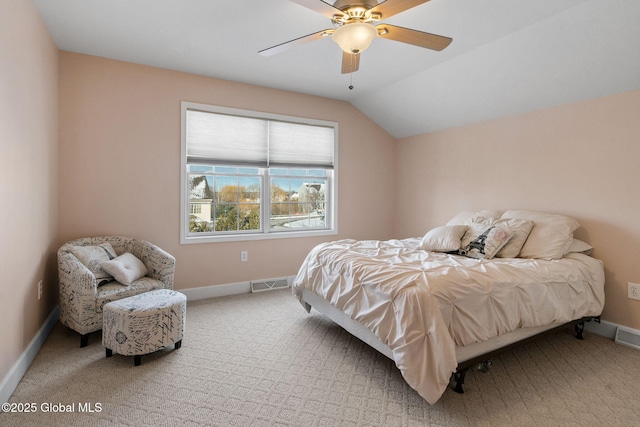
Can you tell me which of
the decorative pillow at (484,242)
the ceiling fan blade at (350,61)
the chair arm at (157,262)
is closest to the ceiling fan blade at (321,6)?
the ceiling fan blade at (350,61)

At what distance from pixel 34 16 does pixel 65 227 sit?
181 cm

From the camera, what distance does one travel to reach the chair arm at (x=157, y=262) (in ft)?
9.89

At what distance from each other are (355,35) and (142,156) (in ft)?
8.77

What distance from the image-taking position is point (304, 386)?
210 centimetres

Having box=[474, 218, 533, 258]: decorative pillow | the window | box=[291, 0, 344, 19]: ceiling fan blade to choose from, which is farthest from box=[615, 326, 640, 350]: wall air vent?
box=[291, 0, 344, 19]: ceiling fan blade

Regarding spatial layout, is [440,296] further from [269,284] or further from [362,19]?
[269,284]

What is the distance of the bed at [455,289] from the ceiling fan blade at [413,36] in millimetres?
1495

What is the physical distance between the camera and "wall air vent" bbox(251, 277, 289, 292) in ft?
13.4

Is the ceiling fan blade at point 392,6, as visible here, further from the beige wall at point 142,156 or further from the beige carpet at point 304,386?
the beige wall at point 142,156

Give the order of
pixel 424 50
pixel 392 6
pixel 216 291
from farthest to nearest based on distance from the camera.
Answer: pixel 216 291 < pixel 424 50 < pixel 392 6

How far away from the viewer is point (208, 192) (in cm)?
394

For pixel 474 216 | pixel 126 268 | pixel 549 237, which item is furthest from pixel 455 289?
pixel 126 268

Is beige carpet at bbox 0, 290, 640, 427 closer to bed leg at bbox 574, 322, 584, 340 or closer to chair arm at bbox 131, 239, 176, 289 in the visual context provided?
bed leg at bbox 574, 322, 584, 340

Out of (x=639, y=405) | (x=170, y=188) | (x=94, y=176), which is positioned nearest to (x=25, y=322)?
(x=94, y=176)
